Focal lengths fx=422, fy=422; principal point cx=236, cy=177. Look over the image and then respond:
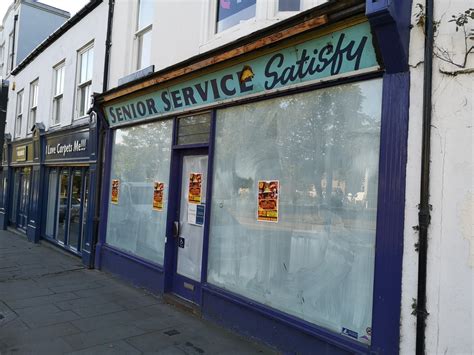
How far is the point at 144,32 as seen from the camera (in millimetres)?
7789

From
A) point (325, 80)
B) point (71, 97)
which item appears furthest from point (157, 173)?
point (71, 97)

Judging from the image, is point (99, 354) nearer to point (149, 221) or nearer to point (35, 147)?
point (149, 221)

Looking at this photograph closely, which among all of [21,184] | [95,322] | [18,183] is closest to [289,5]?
[95,322]

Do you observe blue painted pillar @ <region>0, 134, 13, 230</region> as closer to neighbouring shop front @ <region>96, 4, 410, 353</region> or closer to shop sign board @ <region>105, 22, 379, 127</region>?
neighbouring shop front @ <region>96, 4, 410, 353</region>

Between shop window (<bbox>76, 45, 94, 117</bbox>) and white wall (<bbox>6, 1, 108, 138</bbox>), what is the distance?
13 centimetres

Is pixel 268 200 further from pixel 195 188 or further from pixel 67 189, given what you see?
pixel 67 189

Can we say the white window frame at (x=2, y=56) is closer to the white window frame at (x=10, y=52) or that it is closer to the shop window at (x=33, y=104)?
the white window frame at (x=10, y=52)

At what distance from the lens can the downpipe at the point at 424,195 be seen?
3285mm

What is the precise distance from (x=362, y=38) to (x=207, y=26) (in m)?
2.86

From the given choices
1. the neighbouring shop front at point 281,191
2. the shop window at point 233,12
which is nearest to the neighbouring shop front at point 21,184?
the neighbouring shop front at point 281,191

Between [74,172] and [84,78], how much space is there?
7.50 feet

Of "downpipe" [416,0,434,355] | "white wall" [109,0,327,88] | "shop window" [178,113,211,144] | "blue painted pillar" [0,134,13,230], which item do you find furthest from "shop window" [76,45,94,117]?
"downpipe" [416,0,434,355]

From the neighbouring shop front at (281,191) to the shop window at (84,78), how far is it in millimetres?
3509

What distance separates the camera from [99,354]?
4.33 meters
